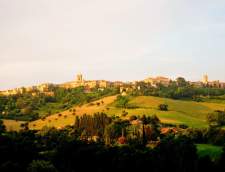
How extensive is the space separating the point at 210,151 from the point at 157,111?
51.5 metres

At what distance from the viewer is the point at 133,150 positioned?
6994cm

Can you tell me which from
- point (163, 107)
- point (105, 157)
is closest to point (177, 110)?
point (163, 107)

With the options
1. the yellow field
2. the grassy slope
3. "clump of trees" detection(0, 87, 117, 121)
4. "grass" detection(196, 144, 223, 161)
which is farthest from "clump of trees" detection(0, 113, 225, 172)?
"clump of trees" detection(0, 87, 117, 121)

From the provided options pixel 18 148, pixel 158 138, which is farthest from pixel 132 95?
pixel 18 148

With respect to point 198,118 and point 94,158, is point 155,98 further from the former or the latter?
point 94,158

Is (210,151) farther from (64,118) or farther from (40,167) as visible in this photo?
(64,118)

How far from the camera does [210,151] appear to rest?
79.0m

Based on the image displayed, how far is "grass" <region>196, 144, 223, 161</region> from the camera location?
75.3 meters

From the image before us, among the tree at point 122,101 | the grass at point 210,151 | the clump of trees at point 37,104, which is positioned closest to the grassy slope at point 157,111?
the tree at point 122,101

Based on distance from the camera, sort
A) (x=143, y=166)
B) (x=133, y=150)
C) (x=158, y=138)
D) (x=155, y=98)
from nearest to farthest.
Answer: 1. (x=143, y=166)
2. (x=133, y=150)
3. (x=158, y=138)
4. (x=155, y=98)

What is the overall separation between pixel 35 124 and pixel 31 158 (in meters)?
71.8

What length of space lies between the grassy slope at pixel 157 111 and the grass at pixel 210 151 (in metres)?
29.5

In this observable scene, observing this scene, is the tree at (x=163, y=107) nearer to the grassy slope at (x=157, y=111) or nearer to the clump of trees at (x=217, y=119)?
the grassy slope at (x=157, y=111)

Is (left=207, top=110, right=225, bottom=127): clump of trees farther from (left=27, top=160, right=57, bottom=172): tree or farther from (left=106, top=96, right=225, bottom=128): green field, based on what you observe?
(left=27, top=160, right=57, bottom=172): tree
